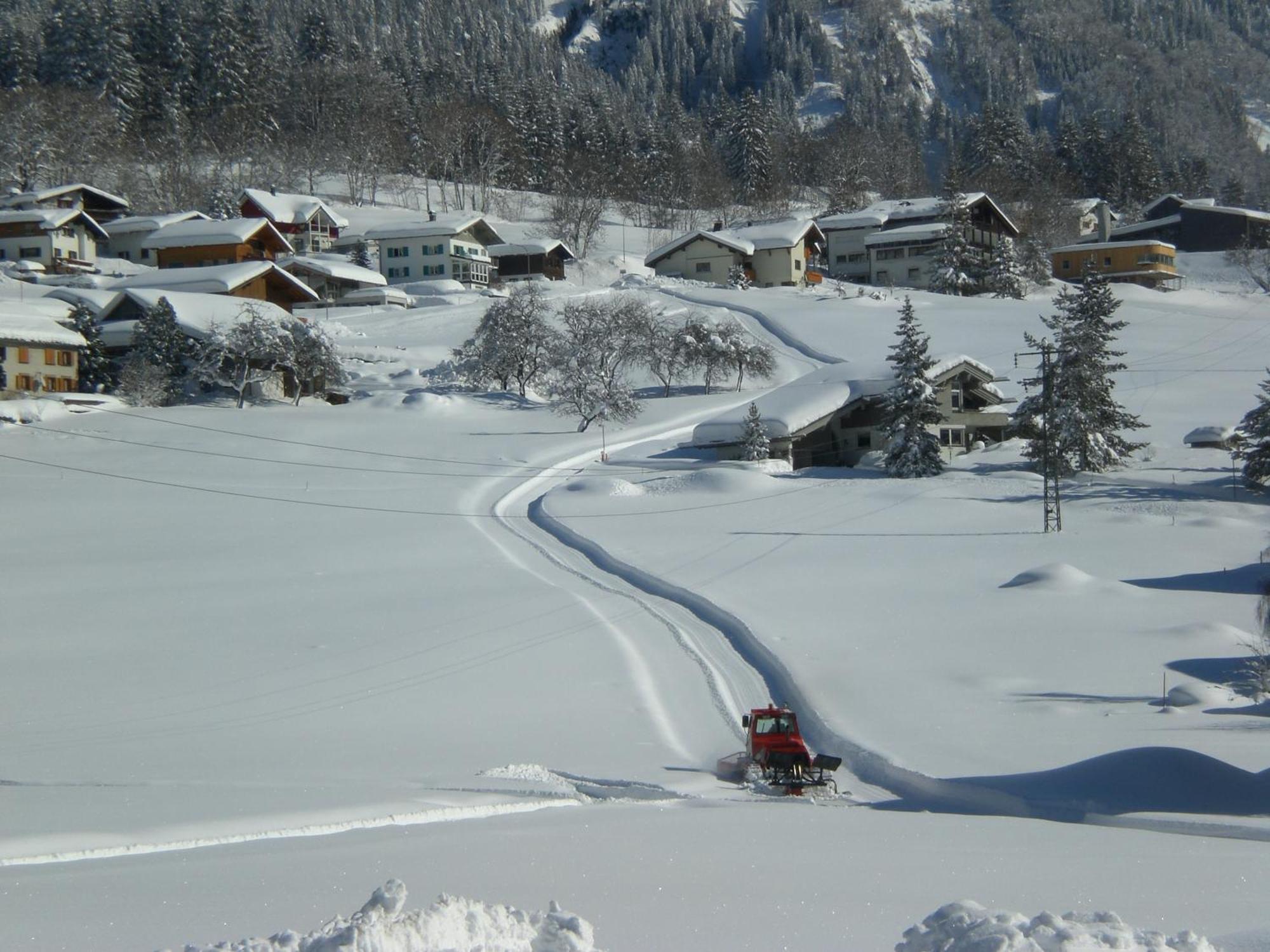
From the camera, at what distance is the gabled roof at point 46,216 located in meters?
72.3

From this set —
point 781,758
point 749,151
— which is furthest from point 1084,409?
point 749,151

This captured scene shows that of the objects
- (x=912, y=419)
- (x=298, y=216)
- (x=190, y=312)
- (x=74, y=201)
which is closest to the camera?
(x=912, y=419)

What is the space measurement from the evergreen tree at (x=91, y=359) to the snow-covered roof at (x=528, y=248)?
35.5m

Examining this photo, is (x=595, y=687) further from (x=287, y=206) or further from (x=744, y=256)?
(x=287, y=206)

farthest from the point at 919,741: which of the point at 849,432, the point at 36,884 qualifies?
the point at 849,432

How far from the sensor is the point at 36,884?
7609 millimetres

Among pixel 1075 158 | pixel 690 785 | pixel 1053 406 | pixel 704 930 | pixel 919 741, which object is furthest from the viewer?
pixel 1075 158

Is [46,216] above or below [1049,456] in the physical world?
above

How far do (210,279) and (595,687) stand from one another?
51.4 m

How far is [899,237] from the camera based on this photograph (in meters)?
88.0

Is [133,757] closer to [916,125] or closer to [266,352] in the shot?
[266,352]

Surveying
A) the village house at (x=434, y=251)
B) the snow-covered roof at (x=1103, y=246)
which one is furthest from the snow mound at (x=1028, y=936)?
the snow-covered roof at (x=1103, y=246)

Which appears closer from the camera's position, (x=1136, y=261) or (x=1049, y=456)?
(x=1049, y=456)

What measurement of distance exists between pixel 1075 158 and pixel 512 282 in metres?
86.9
